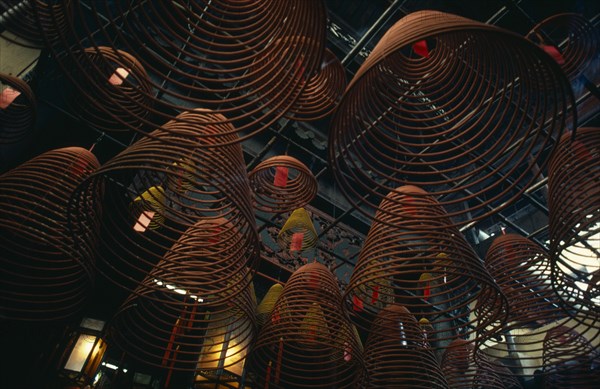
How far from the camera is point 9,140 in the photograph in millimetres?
4586

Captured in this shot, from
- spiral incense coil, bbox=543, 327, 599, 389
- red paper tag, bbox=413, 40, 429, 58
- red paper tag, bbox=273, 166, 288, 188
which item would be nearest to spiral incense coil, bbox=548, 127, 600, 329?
spiral incense coil, bbox=543, 327, 599, 389

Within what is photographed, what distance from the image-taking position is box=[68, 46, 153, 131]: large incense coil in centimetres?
157

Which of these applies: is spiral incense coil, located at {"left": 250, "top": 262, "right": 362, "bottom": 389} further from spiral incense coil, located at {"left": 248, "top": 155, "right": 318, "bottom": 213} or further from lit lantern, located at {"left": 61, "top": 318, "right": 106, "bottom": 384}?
lit lantern, located at {"left": 61, "top": 318, "right": 106, "bottom": 384}

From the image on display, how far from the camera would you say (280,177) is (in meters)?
3.90

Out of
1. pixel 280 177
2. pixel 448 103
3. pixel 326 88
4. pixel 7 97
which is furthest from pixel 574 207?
pixel 7 97

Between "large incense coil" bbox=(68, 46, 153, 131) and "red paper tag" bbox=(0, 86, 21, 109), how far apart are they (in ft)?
1.78

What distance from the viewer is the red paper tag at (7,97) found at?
3855 mm

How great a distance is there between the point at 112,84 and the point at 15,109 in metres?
3.56

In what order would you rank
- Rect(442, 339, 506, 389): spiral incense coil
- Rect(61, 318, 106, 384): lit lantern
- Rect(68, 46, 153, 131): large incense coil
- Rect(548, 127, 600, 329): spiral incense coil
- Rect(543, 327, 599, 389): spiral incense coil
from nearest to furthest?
Rect(68, 46, 153, 131): large incense coil
Rect(548, 127, 600, 329): spiral incense coil
Rect(543, 327, 599, 389): spiral incense coil
Rect(61, 318, 106, 384): lit lantern
Rect(442, 339, 506, 389): spiral incense coil

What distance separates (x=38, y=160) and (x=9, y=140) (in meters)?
1.58

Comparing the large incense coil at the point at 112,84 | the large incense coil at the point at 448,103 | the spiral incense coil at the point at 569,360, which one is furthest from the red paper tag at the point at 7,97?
the spiral incense coil at the point at 569,360

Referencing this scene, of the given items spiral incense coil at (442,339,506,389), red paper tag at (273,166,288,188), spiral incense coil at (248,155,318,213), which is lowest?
spiral incense coil at (442,339,506,389)

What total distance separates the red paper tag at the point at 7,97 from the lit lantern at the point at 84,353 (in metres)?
2.74

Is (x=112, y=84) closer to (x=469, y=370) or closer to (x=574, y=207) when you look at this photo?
(x=574, y=207)
